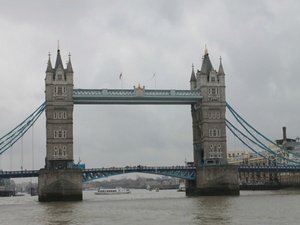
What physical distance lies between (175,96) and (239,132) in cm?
1183

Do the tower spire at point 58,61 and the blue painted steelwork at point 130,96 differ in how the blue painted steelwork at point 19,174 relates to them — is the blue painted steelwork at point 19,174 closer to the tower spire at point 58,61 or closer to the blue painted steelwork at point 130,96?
the blue painted steelwork at point 130,96

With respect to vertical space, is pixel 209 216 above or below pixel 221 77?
below

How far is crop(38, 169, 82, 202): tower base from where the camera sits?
85.2 meters

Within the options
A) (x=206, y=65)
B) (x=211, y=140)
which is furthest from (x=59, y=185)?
(x=206, y=65)

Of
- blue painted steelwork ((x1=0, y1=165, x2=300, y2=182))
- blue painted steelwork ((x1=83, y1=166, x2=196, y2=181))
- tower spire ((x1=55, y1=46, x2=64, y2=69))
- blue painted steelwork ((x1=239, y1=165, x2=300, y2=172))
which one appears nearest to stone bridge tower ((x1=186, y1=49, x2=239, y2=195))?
blue painted steelwork ((x1=83, y1=166, x2=196, y2=181))

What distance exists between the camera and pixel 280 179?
152 meters

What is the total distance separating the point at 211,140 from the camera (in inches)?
3814

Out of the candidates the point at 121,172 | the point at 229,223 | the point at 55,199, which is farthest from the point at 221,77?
the point at 229,223

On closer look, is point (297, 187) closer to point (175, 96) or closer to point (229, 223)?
point (175, 96)

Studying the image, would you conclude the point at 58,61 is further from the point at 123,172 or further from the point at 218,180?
the point at 218,180

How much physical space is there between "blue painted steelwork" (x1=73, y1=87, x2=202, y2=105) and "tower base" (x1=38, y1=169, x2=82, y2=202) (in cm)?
1187

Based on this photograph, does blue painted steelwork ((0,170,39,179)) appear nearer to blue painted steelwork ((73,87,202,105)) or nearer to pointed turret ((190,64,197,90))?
blue painted steelwork ((73,87,202,105))

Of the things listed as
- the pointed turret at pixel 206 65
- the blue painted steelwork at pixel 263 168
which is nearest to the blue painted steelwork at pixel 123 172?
the blue painted steelwork at pixel 263 168

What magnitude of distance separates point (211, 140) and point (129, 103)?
13852 millimetres
